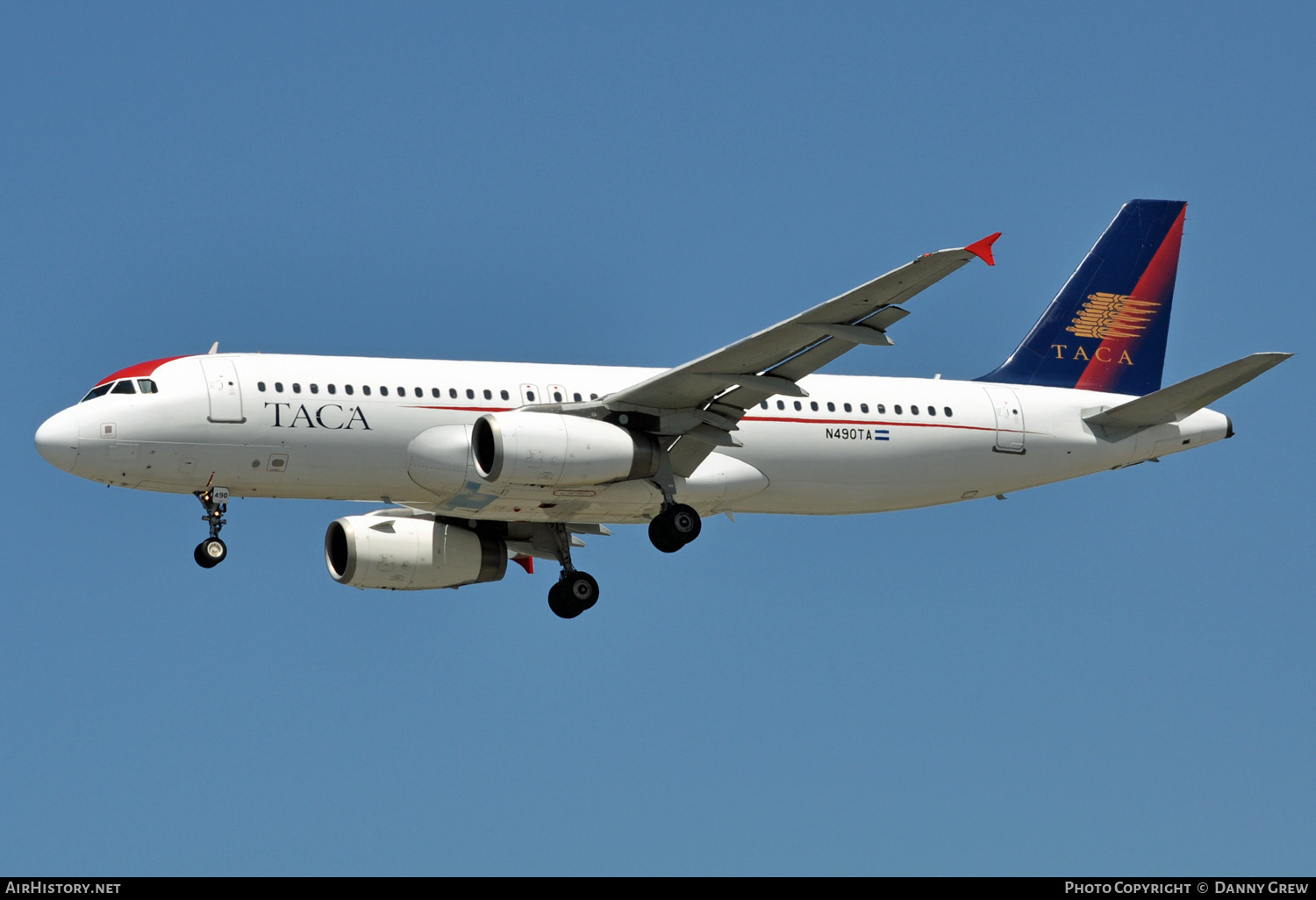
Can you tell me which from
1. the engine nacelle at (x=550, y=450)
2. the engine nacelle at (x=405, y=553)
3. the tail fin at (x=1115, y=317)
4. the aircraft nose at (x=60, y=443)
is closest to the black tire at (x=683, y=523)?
the engine nacelle at (x=550, y=450)

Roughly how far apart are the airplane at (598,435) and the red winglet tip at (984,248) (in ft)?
0.14

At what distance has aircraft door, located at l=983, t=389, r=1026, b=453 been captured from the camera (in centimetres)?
4200

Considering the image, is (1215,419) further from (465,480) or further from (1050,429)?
(465,480)

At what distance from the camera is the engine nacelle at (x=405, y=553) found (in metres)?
41.5

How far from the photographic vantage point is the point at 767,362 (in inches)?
1446

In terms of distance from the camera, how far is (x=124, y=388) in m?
36.9

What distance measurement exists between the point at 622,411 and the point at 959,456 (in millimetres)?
8030

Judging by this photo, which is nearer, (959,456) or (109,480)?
(109,480)

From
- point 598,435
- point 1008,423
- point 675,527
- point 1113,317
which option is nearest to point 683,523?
point 675,527

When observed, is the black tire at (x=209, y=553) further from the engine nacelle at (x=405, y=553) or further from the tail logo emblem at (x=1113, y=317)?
the tail logo emblem at (x=1113, y=317)

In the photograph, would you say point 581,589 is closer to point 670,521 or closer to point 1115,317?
point 670,521

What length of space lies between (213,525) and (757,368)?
10.8 m
